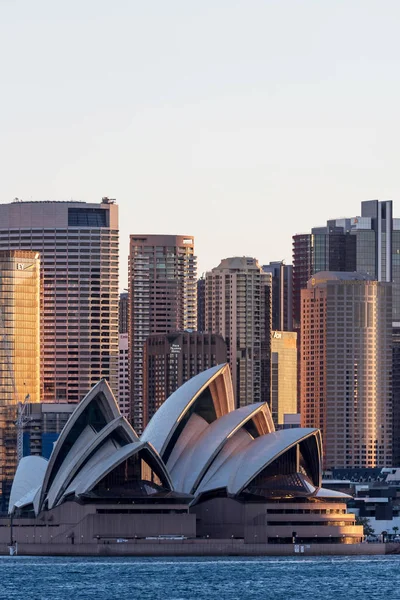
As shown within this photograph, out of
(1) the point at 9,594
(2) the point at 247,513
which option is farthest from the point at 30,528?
(1) the point at 9,594

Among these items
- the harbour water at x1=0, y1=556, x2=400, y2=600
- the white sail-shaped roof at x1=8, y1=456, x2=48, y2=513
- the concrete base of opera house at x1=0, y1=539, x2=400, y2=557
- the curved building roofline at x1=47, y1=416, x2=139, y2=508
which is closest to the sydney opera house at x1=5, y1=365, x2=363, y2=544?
the curved building roofline at x1=47, y1=416, x2=139, y2=508

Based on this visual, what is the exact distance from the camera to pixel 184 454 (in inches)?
6457

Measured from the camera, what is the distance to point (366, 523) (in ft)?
634

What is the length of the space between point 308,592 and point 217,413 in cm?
4484

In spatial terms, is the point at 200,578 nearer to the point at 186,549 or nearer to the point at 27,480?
the point at 186,549

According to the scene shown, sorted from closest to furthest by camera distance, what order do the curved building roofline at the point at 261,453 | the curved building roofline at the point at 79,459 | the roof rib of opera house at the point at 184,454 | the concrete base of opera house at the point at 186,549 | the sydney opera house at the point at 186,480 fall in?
1. the concrete base of opera house at the point at 186,549
2. the sydney opera house at the point at 186,480
3. the roof rib of opera house at the point at 184,454
4. the curved building roofline at the point at 79,459
5. the curved building roofline at the point at 261,453

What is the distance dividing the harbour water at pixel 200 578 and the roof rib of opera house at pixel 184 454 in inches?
291

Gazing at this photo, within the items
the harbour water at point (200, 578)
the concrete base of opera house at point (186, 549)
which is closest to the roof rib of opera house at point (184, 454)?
the concrete base of opera house at point (186, 549)

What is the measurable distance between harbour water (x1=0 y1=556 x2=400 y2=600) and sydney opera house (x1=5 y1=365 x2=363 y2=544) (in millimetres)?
4456

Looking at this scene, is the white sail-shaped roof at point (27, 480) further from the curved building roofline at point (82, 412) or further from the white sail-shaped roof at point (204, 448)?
the white sail-shaped roof at point (204, 448)

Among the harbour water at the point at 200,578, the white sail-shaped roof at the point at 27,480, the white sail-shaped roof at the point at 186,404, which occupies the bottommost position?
the harbour water at the point at 200,578

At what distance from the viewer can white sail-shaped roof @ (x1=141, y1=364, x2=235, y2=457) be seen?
16288 centimetres

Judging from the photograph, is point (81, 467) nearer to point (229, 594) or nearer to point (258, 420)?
point (258, 420)

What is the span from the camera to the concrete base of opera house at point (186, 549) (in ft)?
502
